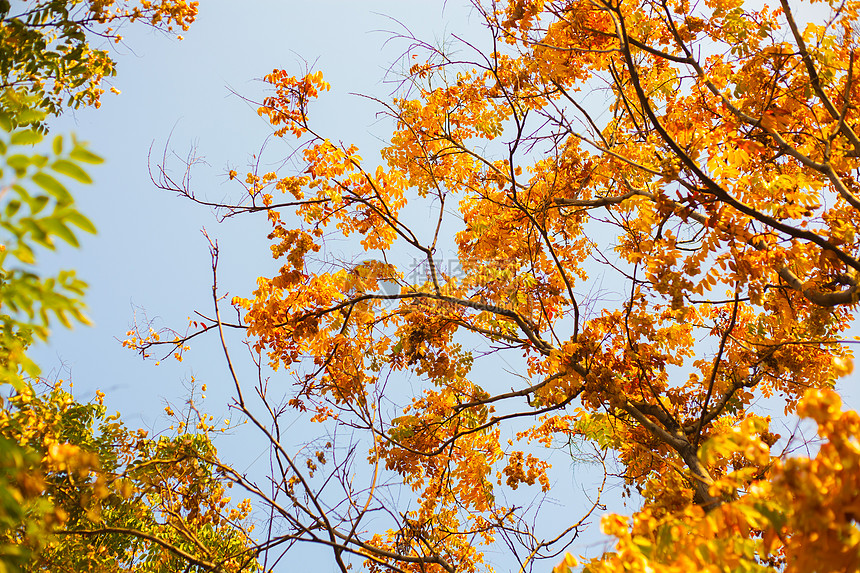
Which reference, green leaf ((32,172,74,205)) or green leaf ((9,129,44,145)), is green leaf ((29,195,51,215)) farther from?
green leaf ((9,129,44,145))

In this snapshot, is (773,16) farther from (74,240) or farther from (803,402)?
(74,240)

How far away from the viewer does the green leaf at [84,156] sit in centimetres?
158

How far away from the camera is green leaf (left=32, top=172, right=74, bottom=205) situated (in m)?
1.54

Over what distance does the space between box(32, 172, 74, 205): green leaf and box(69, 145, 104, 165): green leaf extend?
99mm

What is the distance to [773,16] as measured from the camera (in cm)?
607

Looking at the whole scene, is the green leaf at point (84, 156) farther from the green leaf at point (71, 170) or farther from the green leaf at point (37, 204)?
the green leaf at point (37, 204)

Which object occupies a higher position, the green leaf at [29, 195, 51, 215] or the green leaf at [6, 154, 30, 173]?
the green leaf at [6, 154, 30, 173]

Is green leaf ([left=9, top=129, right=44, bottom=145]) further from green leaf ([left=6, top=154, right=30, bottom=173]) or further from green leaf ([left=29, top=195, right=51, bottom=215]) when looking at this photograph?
green leaf ([left=29, top=195, right=51, bottom=215])

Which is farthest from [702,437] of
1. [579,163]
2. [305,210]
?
[305,210]

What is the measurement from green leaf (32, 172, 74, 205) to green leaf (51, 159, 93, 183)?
47mm

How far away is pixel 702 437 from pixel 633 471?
100cm

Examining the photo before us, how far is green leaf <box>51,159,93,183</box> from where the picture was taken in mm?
1567

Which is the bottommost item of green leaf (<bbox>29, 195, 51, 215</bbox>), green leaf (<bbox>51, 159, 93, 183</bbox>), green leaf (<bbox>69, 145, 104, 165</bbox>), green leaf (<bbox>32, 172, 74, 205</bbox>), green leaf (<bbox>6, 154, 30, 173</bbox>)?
green leaf (<bbox>29, 195, 51, 215</bbox>)

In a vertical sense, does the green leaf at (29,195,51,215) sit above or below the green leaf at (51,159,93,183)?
below
